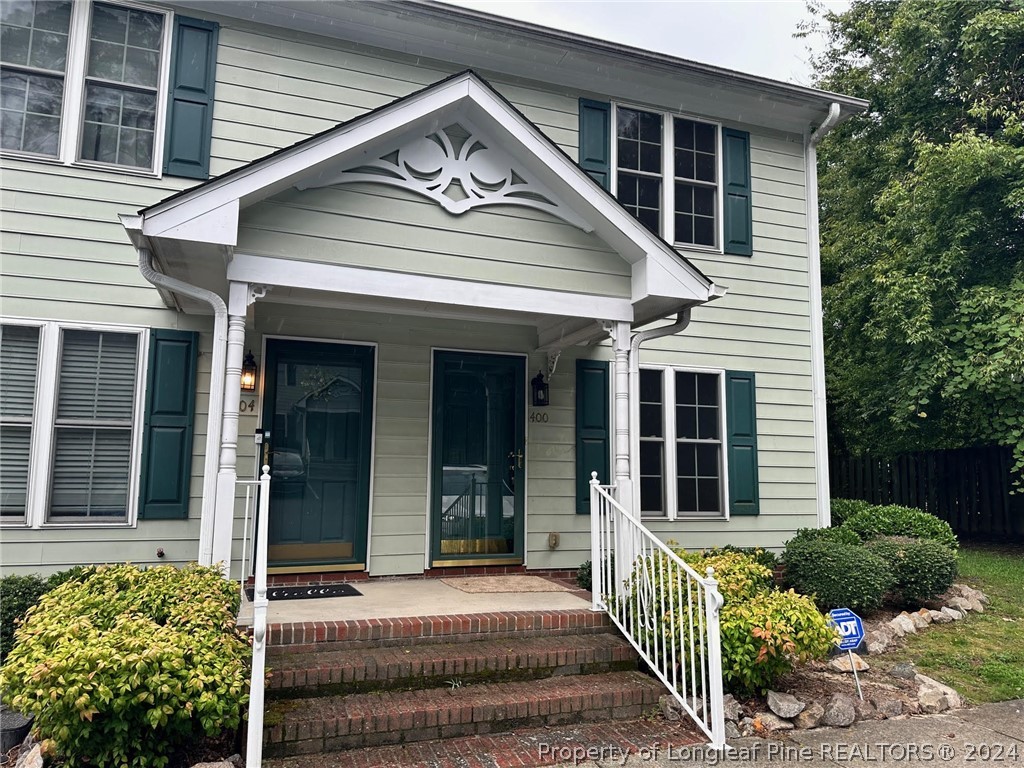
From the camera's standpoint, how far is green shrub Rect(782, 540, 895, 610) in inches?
231

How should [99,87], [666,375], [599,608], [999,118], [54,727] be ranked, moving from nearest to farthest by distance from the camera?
[54,727]
[599,608]
[99,87]
[666,375]
[999,118]

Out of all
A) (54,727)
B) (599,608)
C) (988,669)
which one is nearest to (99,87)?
(54,727)

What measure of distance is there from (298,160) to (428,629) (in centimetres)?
292

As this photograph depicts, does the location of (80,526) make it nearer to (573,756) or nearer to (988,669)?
(573,756)

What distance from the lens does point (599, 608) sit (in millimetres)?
4793

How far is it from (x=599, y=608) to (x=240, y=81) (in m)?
5.02

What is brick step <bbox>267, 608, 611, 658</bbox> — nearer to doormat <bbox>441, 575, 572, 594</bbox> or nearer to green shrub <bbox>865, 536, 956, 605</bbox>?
doormat <bbox>441, 575, 572, 594</bbox>

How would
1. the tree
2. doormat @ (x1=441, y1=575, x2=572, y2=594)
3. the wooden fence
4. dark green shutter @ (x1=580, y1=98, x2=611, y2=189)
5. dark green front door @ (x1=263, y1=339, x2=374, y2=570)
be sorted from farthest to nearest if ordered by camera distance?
the wooden fence
the tree
dark green shutter @ (x1=580, y1=98, x2=611, y2=189)
dark green front door @ (x1=263, y1=339, x2=374, y2=570)
doormat @ (x1=441, y1=575, x2=572, y2=594)

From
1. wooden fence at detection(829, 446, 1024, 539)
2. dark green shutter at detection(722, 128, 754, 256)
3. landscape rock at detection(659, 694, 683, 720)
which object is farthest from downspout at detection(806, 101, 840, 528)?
wooden fence at detection(829, 446, 1024, 539)

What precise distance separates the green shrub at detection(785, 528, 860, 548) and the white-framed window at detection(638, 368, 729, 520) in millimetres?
739

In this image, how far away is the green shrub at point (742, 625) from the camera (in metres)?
4.00

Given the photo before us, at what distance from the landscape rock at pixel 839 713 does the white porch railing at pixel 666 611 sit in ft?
2.08

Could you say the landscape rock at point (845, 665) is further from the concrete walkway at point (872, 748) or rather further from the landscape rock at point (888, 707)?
the concrete walkway at point (872, 748)

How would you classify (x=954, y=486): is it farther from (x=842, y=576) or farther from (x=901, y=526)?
(x=842, y=576)
